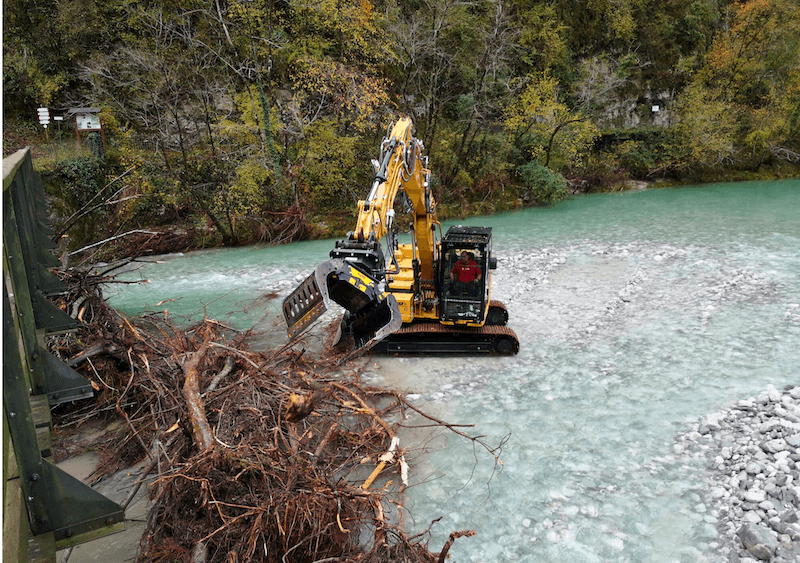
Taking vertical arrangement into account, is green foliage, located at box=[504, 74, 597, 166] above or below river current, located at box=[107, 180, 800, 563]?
above

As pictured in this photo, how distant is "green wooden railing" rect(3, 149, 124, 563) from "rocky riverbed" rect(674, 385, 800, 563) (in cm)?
511

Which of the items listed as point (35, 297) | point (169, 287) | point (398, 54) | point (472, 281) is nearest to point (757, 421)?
point (472, 281)

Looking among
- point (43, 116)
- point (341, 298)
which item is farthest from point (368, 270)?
point (43, 116)

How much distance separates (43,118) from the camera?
19.9m

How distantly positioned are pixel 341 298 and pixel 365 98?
16.5 m

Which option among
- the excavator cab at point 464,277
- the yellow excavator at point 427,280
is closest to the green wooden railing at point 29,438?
the yellow excavator at point 427,280

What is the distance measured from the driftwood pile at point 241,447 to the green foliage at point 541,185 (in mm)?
18236

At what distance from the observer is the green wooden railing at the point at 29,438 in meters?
2.67

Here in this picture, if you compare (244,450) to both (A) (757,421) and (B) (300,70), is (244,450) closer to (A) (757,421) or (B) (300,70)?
(A) (757,421)

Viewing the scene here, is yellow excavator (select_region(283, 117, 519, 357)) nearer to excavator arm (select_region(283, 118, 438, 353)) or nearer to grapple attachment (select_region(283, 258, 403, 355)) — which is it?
excavator arm (select_region(283, 118, 438, 353))

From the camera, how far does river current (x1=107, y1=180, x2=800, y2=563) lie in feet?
17.9

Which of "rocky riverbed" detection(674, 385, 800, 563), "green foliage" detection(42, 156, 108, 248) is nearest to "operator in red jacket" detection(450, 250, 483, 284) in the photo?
"rocky riverbed" detection(674, 385, 800, 563)

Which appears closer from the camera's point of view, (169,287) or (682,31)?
(169,287)

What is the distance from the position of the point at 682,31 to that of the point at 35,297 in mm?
38187
